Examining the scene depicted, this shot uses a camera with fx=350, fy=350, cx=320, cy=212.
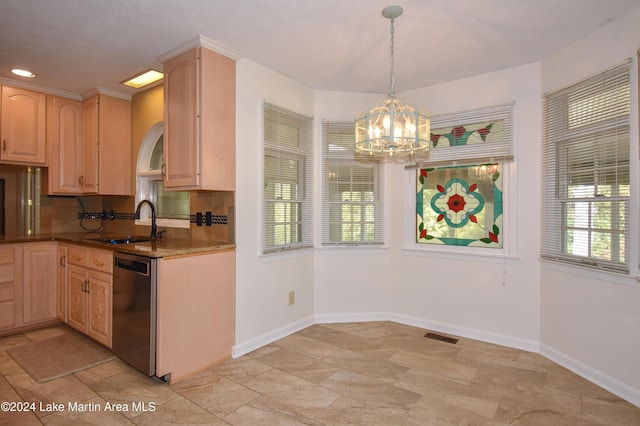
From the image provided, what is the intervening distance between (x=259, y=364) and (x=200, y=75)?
91.1 inches

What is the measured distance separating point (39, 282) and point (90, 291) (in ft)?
3.04

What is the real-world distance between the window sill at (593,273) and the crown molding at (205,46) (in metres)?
3.13

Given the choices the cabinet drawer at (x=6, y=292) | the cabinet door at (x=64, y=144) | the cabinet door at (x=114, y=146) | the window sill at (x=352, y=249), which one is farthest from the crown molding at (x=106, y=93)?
the window sill at (x=352, y=249)

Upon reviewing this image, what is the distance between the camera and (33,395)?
233 cm

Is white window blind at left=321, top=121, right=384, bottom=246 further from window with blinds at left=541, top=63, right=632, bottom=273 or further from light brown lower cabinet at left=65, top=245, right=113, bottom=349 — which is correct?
light brown lower cabinet at left=65, top=245, right=113, bottom=349

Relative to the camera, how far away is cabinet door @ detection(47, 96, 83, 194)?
3.85 metres

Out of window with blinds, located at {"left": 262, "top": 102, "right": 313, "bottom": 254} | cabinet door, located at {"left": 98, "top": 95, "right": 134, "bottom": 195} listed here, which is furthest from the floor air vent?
cabinet door, located at {"left": 98, "top": 95, "right": 134, "bottom": 195}

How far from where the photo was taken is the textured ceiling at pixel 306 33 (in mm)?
2221

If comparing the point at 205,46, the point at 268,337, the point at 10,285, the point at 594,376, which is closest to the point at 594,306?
the point at 594,376

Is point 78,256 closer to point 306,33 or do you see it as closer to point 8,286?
point 8,286

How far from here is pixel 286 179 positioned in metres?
3.46

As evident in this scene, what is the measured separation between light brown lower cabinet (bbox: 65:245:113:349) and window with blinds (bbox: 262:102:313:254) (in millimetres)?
1337

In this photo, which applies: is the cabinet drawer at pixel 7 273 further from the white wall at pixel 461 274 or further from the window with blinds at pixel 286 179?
the window with blinds at pixel 286 179

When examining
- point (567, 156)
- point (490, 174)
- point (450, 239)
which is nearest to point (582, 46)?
point (567, 156)
